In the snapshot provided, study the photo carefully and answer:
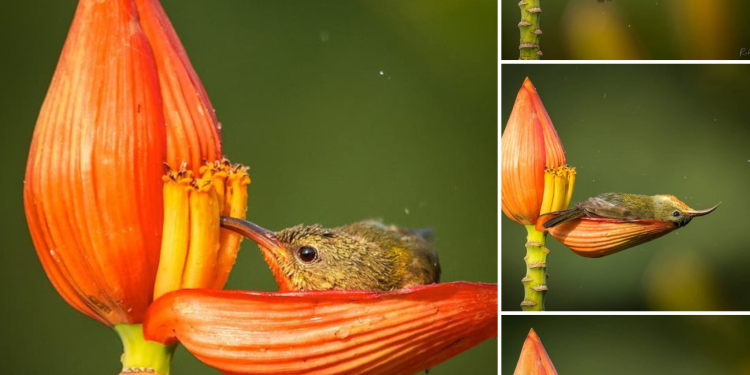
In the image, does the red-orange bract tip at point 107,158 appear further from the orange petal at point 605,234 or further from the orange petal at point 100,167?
the orange petal at point 605,234

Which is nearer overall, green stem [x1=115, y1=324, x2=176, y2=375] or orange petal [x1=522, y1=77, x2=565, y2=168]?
green stem [x1=115, y1=324, x2=176, y2=375]

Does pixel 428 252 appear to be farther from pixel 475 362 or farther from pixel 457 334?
pixel 457 334

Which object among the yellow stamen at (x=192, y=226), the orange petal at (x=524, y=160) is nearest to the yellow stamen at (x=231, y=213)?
the yellow stamen at (x=192, y=226)

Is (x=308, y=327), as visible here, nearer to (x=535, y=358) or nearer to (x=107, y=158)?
(x=107, y=158)

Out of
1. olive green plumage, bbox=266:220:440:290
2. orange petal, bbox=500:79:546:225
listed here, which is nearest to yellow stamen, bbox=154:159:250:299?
olive green plumage, bbox=266:220:440:290

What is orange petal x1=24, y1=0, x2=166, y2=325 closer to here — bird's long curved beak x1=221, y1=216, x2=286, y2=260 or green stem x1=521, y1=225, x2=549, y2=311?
bird's long curved beak x1=221, y1=216, x2=286, y2=260

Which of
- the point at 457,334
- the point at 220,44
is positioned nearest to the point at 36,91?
the point at 220,44

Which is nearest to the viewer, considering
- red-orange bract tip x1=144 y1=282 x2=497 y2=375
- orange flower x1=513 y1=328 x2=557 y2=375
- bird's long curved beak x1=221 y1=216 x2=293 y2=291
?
red-orange bract tip x1=144 y1=282 x2=497 y2=375
